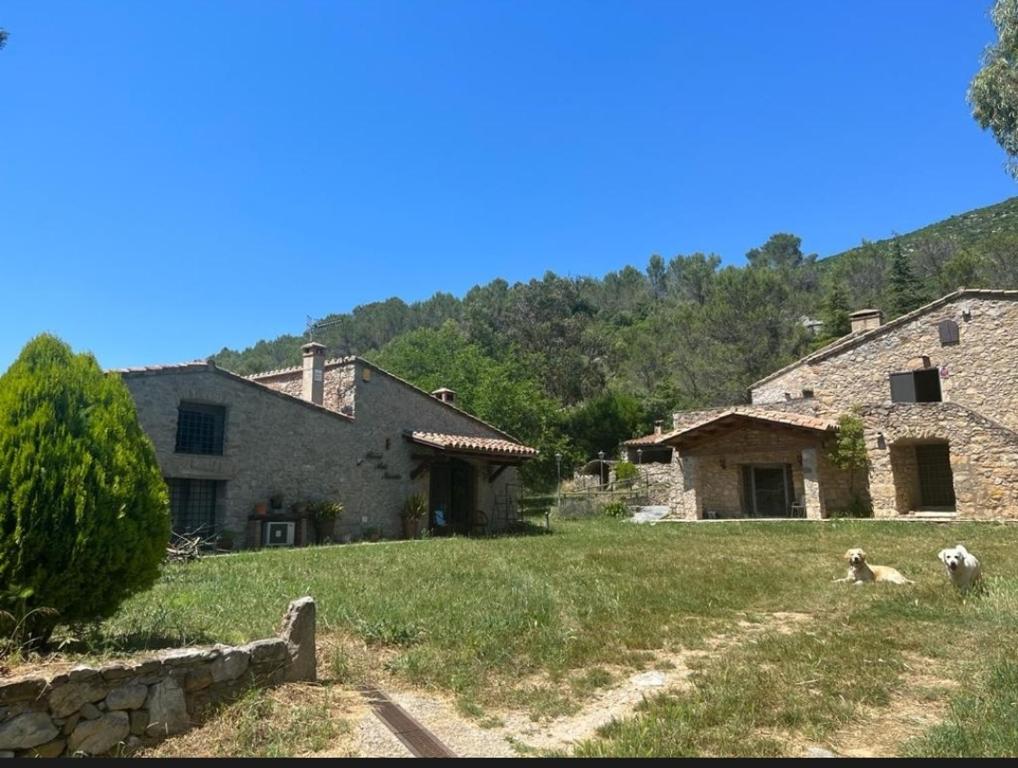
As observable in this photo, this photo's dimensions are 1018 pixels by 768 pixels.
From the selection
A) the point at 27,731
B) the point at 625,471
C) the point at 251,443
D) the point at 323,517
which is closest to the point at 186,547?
the point at 251,443

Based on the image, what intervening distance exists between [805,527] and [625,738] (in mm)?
14699

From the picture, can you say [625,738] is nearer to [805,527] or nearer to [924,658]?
[924,658]

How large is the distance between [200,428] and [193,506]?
1.84m

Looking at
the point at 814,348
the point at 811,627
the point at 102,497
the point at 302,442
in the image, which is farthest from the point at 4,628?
the point at 814,348

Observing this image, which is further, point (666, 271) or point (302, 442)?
point (666, 271)

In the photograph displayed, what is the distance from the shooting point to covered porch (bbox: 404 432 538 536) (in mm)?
19312

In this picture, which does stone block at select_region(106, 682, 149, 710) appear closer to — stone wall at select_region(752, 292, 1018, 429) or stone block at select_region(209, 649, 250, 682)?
stone block at select_region(209, 649, 250, 682)

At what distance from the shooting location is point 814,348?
33.2m

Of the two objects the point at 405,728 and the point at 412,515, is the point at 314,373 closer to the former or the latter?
the point at 412,515

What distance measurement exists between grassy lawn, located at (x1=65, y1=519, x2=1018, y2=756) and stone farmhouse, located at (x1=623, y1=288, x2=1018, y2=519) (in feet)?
Answer: 28.0

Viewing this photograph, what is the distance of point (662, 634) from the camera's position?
5781 millimetres

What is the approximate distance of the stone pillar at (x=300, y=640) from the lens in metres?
4.32

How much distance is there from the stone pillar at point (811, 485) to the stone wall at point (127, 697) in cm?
1805

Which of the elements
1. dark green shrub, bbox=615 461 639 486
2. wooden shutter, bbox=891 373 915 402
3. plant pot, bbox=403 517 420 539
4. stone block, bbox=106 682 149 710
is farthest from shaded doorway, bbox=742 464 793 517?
stone block, bbox=106 682 149 710
